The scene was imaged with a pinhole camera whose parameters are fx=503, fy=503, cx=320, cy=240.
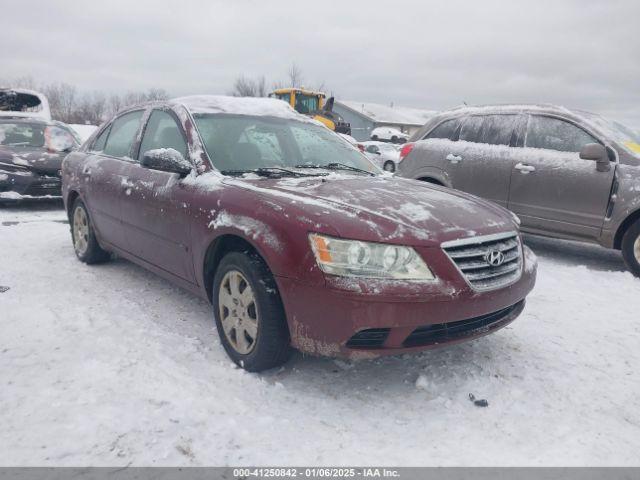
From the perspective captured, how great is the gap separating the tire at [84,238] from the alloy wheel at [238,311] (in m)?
2.40

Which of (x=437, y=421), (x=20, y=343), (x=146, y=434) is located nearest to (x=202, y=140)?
(x=20, y=343)

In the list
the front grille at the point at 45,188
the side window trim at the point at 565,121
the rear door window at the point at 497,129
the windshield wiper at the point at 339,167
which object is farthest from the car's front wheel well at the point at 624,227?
the front grille at the point at 45,188

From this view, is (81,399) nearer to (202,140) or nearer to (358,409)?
(358,409)

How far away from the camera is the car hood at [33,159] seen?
25.3 ft

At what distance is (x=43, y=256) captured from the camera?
5.23m

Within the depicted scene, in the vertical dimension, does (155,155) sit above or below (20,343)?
above

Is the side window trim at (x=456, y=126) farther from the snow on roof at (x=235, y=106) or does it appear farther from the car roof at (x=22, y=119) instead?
the car roof at (x=22, y=119)

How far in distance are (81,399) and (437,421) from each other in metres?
1.80

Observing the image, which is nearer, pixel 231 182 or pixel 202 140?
pixel 231 182

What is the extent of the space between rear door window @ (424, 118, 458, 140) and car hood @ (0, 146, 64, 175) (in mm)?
5804

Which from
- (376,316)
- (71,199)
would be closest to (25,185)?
(71,199)

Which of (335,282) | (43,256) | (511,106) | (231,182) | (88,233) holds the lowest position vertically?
(43,256)

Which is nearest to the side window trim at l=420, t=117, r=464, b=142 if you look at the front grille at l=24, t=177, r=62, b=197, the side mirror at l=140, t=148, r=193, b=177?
the side mirror at l=140, t=148, r=193, b=177

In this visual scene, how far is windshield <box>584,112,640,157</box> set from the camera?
5227mm
